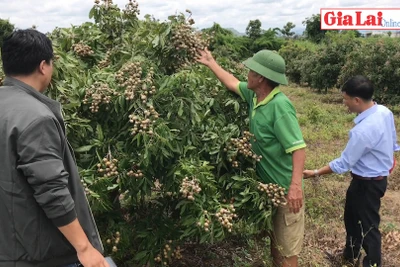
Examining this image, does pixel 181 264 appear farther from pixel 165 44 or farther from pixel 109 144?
pixel 165 44

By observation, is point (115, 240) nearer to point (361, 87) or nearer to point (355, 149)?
point (355, 149)

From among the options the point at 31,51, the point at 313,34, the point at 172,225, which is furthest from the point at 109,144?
the point at 313,34

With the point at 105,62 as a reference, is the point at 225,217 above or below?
below

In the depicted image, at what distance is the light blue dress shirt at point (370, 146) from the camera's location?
3.46 meters

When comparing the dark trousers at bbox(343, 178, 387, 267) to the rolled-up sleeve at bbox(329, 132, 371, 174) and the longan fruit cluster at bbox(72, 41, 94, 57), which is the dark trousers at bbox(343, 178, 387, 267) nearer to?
the rolled-up sleeve at bbox(329, 132, 371, 174)

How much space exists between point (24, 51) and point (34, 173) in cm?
51

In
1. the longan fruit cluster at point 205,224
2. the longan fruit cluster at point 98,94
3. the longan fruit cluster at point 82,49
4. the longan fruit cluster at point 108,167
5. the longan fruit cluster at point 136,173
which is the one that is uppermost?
the longan fruit cluster at point 82,49

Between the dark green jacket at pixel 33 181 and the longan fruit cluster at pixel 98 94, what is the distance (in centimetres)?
72

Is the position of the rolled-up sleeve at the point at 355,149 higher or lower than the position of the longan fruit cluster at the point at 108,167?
lower

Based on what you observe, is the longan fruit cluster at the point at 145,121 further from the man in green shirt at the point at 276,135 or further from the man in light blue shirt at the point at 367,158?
the man in light blue shirt at the point at 367,158

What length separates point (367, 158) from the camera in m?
3.54

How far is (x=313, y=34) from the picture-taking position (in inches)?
1412

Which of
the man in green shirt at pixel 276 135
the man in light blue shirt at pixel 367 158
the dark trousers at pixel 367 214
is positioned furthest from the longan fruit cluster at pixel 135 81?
the dark trousers at pixel 367 214

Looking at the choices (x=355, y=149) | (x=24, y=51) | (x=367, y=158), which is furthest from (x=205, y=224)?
(x=367, y=158)
